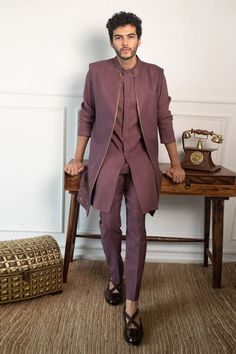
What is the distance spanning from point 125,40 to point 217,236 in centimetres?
126

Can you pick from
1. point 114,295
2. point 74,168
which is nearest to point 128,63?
point 74,168

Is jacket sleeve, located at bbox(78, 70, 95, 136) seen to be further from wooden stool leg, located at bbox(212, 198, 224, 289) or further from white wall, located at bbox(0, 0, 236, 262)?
wooden stool leg, located at bbox(212, 198, 224, 289)

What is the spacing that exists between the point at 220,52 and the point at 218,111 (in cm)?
37

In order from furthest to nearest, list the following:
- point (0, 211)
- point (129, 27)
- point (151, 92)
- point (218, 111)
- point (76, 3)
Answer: point (0, 211)
point (218, 111)
point (76, 3)
point (151, 92)
point (129, 27)

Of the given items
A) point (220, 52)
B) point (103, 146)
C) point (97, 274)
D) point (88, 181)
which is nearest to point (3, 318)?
point (97, 274)

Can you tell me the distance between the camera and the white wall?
200 cm

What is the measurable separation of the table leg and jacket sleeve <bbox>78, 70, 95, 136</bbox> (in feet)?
2.85

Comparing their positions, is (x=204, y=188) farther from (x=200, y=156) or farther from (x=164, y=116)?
(x=164, y=116)

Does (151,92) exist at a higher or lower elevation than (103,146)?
higher

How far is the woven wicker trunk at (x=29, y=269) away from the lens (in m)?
1.73

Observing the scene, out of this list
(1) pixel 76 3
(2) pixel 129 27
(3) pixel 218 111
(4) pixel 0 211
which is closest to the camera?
(2) pixel 129 27

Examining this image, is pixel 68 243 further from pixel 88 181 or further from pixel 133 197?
pixel 133 197

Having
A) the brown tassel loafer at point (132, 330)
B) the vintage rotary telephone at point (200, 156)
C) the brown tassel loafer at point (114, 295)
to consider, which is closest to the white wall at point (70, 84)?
the vintage rotary telephone at point (200, 156)

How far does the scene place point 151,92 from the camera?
161cm
